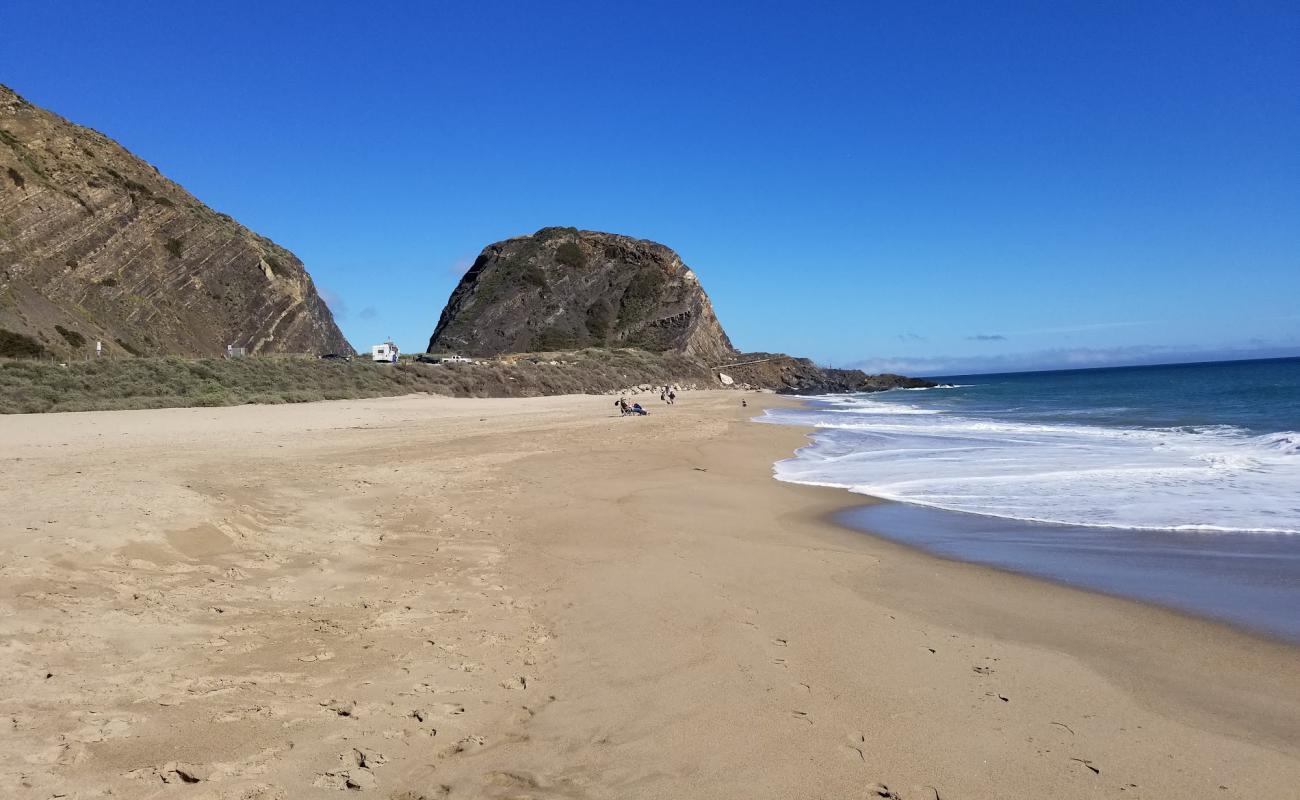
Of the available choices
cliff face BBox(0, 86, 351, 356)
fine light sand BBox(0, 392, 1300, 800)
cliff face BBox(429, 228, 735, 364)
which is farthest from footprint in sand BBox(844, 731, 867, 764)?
cliff face BBox(429, 228, 735, 364)

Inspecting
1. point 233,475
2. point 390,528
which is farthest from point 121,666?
point 233,475

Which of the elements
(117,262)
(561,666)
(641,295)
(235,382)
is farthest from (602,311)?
(561,666)

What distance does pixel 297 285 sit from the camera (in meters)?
54.1

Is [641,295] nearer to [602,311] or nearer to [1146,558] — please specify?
[602,311]

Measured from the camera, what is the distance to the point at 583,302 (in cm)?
9144

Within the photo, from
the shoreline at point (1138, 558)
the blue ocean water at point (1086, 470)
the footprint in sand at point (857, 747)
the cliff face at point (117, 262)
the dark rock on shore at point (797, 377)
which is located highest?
the cliff face at point (117, 262)

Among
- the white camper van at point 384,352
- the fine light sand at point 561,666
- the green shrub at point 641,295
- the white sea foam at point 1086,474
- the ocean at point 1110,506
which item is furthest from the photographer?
the green shrub at point 641,295

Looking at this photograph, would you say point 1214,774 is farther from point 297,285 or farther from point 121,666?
point 297,285

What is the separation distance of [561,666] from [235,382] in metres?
26.1

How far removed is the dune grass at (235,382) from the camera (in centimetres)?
2023

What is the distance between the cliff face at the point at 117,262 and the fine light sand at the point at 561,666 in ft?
107

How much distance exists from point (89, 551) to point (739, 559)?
521 centimetres

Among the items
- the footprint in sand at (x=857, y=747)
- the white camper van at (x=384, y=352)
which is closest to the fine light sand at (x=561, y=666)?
the footprint in sand at (x=857, y=747)

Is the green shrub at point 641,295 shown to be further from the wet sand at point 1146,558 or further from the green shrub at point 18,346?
the wet sand at point 1146,558
